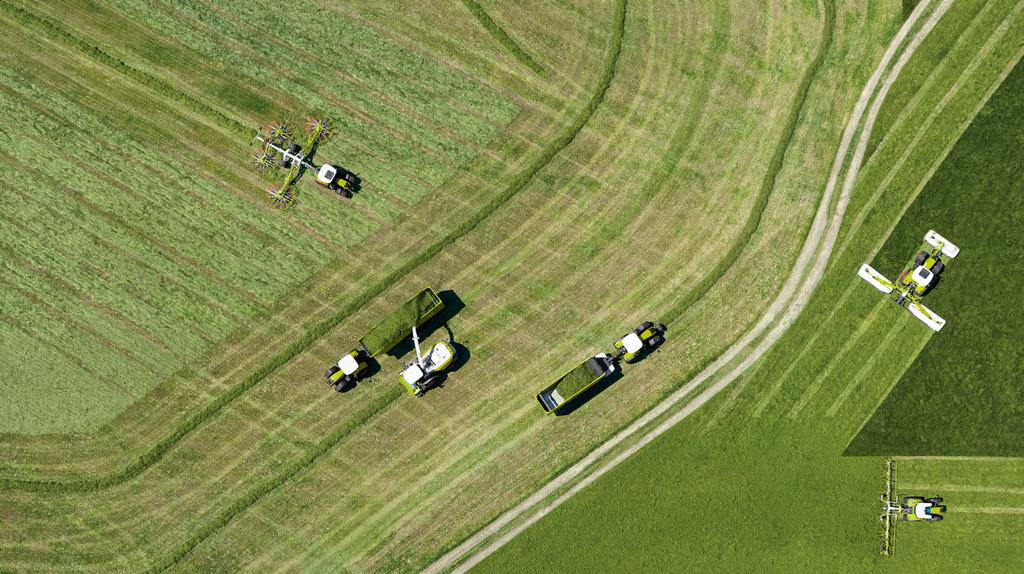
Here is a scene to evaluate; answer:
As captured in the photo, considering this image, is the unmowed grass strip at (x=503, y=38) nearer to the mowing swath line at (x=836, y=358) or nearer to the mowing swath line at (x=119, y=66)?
the mowing swath line at (x=119, y=66)

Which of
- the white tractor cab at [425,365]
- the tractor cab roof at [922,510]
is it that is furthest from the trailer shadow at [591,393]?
the tractor cab roof at [922,510]

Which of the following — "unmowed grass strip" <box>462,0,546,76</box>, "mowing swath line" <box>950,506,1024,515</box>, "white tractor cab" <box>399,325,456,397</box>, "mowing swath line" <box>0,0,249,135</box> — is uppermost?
"mowing swath line" <box>0,0,249,135</box>

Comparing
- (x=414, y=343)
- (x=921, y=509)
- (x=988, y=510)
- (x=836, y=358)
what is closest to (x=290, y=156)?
(x=414, y=343)

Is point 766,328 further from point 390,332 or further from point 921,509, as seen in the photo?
point 390,332

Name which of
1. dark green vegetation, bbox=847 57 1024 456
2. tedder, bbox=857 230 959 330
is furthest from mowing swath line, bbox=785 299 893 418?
dark green vegetation, bbox=847 57 1024 456

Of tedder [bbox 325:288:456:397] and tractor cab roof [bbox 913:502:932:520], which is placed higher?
tedder [bbox 325:288:456:397]

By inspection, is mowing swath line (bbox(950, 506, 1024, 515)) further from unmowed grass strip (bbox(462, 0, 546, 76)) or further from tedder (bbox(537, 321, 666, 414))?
unmowed grass strip (bbox(462, 0, 546, 76))
